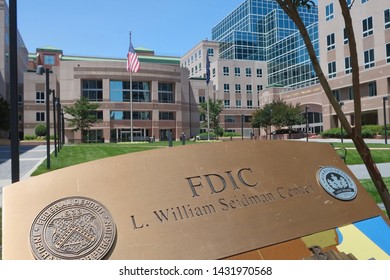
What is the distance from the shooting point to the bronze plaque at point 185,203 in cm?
274

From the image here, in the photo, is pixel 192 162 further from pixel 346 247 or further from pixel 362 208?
pixel 362 208

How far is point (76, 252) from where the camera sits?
2646mm

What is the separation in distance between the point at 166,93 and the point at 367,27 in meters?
37.6

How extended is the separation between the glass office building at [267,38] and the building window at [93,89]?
3891 cm

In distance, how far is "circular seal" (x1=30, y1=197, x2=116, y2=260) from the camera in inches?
104

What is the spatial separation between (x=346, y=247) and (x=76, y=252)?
219 centimetres

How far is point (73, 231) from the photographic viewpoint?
8.94ft

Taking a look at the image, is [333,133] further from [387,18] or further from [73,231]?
[73,231]

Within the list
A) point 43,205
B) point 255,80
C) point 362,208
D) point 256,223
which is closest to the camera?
point 43,205

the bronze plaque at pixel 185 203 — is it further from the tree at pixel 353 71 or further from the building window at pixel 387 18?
the building window at pixel 387 18

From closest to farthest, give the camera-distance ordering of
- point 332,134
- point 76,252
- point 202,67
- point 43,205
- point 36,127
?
point 76,252 < point 43,205 < point 332,134 < point 36,127 < point 202,67

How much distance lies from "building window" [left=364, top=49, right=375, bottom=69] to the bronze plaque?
49178 millimetres

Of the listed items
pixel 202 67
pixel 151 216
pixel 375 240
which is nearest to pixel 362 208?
pixel 375 240

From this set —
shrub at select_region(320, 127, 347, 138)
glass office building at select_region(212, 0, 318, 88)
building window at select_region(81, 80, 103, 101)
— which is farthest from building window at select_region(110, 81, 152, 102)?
shrub at select_region(320, 127, 347, 138)
